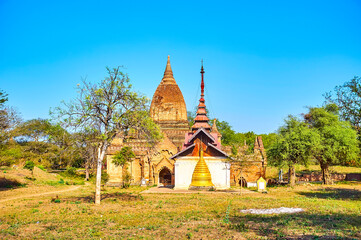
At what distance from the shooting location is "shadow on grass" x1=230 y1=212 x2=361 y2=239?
11.6m

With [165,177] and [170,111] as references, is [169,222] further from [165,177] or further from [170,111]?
[170,111]

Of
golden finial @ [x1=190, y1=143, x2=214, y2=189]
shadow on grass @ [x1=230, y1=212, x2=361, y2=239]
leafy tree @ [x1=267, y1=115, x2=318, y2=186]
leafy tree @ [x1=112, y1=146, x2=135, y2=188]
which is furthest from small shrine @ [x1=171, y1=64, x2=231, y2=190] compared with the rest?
shadow on grass @ [x1=230, y1=212, x2=361, y2=239]

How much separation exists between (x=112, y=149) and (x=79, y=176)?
11295 mm

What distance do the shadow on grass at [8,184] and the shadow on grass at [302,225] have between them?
23523 mm

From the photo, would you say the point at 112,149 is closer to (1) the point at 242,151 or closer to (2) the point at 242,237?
(1) the point at 242,151

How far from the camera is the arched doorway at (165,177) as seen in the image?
4134 centimetres

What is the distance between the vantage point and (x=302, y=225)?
43.7ft

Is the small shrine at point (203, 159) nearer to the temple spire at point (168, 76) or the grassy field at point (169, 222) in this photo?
the grassy field at point (169, 222)

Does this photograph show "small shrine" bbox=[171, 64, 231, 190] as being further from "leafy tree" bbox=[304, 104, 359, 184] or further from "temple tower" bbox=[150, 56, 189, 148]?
"temple tower" bbox=[150, 56, 189, 148]

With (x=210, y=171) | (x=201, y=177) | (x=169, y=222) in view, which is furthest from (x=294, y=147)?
(x=169, y=222)

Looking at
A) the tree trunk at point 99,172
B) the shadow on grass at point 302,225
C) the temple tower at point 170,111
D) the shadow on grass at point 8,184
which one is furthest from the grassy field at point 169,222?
the temple tower at point 170,111

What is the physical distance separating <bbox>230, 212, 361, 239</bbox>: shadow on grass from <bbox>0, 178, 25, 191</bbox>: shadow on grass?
23523 mm

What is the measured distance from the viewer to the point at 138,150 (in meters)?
41.9

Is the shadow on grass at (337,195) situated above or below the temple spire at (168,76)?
below
